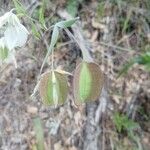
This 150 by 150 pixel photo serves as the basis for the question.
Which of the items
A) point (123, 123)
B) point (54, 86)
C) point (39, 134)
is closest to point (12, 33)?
point (54, 86)

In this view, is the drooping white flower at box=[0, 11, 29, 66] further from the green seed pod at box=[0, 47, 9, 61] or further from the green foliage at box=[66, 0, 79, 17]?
the green foliage at box=[66, 0, 79, 17]

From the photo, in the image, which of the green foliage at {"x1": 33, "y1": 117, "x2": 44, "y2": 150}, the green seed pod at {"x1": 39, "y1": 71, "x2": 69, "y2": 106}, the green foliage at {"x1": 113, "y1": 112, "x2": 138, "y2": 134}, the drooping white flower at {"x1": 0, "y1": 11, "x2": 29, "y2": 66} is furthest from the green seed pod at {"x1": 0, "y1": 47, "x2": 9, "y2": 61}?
the green foliage at {"x1": 113, "y1": 112, "x2": 138, "y2": 134}

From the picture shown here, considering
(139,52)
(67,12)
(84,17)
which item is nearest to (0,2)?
(67,12)

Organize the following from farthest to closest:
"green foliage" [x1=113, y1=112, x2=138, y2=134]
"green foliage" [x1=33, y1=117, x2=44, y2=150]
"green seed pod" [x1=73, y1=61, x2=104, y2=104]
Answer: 1. "green foliage" [x1=113, y1=112, x2=138, y2=134]
2. "green foliage" [x1=33, y1=117, x2=44, y2=150]
3. "green seed pod" [x1=73, y1=61, x2=104, y2=104]

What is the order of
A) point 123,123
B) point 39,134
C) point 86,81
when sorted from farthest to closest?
point 123,123, point 39,134, point 86,81

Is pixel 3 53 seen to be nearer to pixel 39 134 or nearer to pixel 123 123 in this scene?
pixel 39 134

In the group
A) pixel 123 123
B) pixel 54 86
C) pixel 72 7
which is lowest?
pixel 123 123

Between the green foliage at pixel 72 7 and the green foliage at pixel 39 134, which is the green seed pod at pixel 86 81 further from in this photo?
the green foliage at pixel 72 7
